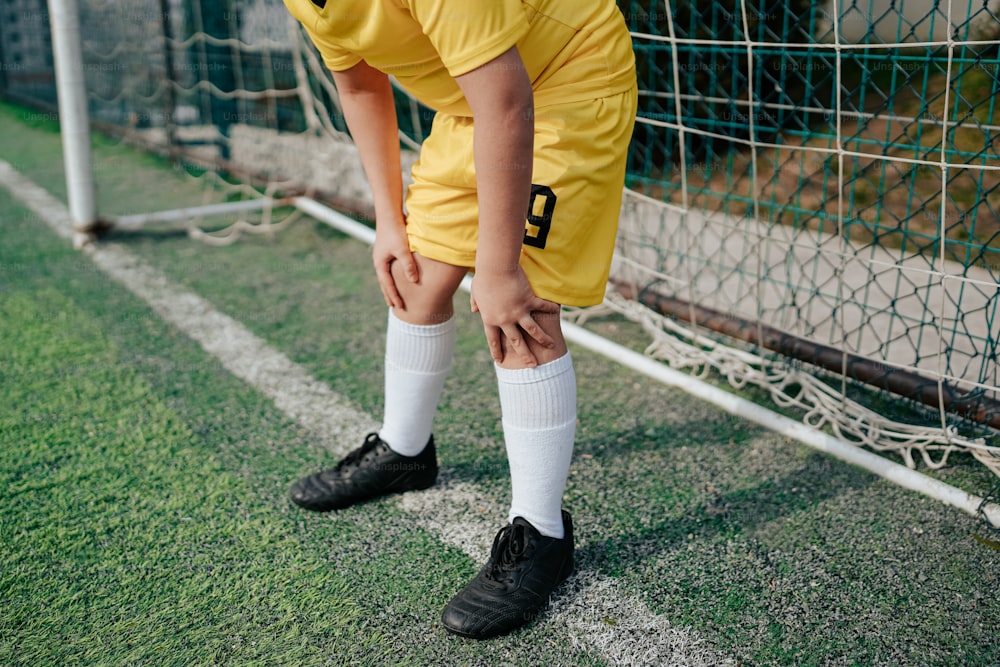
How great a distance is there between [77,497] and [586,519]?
1009 mm

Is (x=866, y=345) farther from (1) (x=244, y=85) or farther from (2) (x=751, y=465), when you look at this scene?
(1) (x=244, y=85)

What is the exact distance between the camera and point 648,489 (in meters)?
1.74

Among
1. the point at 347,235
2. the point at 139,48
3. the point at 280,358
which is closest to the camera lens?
the point at 280,358

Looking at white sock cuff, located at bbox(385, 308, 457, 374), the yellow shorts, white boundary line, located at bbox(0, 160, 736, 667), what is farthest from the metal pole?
the yellow shorts

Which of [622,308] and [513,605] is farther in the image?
[622,308]

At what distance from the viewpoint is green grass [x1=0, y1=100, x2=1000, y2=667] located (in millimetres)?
1299

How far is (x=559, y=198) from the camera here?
1.23 meters

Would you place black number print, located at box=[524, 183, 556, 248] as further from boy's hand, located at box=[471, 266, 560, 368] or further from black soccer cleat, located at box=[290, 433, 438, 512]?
black soccer cleat, located at box=[290, 433, 438, 512]

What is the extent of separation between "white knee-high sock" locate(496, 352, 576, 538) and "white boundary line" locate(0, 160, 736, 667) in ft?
0.46

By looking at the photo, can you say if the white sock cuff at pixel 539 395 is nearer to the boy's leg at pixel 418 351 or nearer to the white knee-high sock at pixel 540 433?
the white knee-high sock at pixel 540 433

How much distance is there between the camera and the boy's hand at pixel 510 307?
118 cm

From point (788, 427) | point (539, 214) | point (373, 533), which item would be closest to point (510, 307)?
point (539, 214)

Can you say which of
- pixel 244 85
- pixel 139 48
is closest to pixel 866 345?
pixel 244 85

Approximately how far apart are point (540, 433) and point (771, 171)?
3.49 metres
